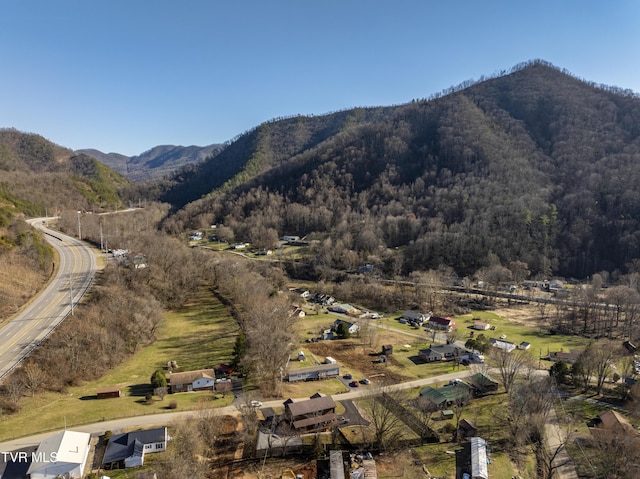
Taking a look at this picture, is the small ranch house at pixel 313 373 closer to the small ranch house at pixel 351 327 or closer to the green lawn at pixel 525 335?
the small ranch house at pixel 351 327

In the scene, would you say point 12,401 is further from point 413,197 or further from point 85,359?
point 413,197

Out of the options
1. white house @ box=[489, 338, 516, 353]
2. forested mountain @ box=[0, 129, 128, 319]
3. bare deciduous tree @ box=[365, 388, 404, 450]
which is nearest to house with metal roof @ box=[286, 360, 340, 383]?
bare deciduous tree @ box=[365, 388, 404, 450]

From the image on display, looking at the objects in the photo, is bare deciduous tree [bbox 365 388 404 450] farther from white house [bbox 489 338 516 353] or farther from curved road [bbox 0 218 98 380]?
curved road [bbox 0 218 98 380]

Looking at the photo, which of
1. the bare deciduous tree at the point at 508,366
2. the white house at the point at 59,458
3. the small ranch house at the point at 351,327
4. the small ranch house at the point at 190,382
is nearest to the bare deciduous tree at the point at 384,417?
the bare deciduous tree at the point at 508,366

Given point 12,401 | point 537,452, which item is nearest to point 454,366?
point 537,452

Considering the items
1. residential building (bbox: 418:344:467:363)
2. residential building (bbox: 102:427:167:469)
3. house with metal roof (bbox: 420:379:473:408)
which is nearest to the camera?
residential building (bbox: 102:427:167:469)
